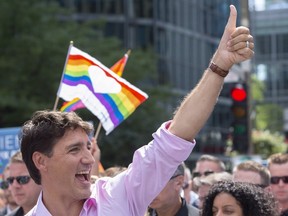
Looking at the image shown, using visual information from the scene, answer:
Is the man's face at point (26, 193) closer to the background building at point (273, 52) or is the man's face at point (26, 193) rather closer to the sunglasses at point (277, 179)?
the sunglasses at point (277, 179)

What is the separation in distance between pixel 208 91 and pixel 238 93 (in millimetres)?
12837

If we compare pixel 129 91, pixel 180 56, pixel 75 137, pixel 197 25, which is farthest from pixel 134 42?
pixel 75 137

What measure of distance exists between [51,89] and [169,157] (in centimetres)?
2334

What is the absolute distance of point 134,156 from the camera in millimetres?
4004

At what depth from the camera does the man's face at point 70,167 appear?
4094 millimetres

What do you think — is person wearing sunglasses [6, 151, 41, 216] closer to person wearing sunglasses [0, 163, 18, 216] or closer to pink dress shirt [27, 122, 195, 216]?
person wearing sunglasses [0, 163, 18, 216]

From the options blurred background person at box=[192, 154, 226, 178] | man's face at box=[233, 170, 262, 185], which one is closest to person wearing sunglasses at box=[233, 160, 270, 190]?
man's face at box=[233, 170, 262, 185]

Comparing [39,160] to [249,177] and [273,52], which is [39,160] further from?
[273,52]

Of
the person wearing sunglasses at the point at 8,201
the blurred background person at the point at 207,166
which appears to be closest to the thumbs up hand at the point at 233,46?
the person wearing sunglasses at the point at 8,201

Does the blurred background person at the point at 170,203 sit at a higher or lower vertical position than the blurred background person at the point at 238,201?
lower

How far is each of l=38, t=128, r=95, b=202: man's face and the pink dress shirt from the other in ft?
0.29

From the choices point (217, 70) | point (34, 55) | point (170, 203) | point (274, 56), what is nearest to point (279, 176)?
point (170, 203)

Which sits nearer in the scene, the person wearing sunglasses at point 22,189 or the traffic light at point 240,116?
the person wearing sunglasses at point 22,189

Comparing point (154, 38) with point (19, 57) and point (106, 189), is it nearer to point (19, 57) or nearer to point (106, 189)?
point (19, 57)
